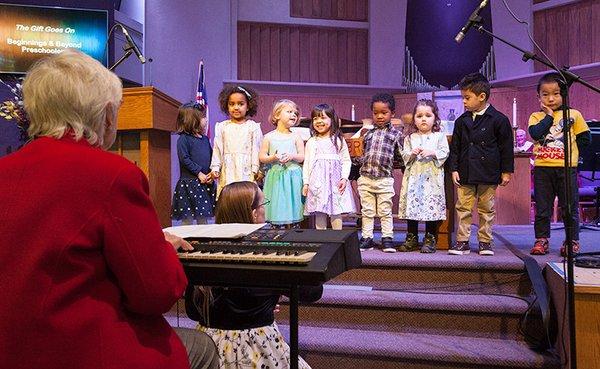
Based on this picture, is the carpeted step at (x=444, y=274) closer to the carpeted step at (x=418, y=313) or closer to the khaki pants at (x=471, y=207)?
the carpeted step at (x=418, y=313)

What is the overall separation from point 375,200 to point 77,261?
3523mm

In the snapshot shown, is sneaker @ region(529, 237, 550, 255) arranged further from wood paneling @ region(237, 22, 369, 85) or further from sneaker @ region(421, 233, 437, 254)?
wood paneling @ region(237, 22, 369, 85)

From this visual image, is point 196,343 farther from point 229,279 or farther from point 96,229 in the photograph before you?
point 96,229

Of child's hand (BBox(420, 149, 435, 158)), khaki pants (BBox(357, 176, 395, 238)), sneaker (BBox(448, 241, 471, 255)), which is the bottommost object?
sneaker (BBox(448, 241, 471, 255))

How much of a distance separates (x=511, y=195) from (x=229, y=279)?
5.75m

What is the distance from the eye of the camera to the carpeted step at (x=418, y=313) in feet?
10.9

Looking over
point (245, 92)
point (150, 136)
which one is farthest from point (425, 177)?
point (150, 136)

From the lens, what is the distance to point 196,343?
1.82 metres

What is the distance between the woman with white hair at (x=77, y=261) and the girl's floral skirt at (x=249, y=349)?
2.97ft

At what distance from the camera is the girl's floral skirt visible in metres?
2.17

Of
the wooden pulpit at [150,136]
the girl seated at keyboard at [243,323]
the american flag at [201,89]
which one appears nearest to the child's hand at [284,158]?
the wooden pulpit at [150,136]

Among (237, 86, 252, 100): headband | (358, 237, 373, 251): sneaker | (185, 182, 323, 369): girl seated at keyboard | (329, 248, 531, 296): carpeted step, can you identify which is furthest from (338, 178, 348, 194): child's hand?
(185, 182, 323, 369): girl seated at keyboard

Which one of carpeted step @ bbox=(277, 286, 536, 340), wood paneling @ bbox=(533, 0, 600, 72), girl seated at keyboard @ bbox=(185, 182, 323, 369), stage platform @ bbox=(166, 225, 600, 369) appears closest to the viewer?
girl seated at keyboard @ bbox=(185, 182, 323, 369)

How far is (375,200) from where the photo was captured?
14.9 feet
